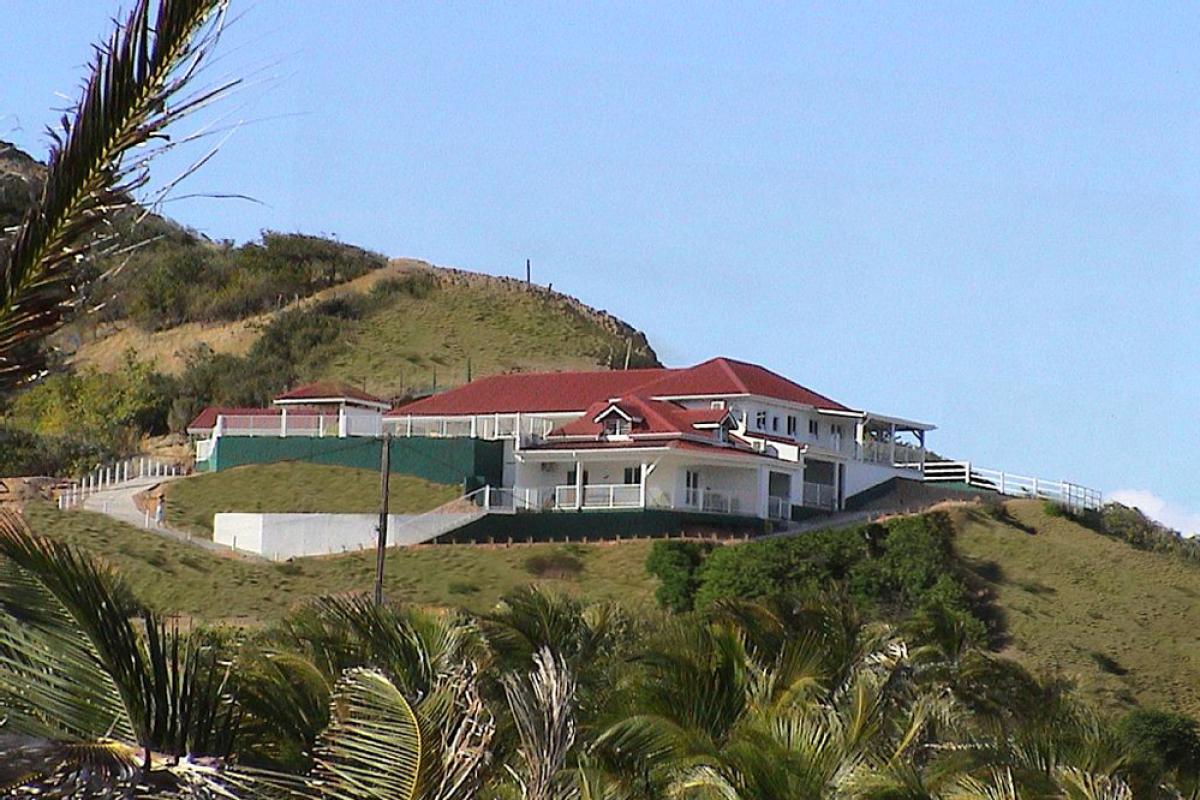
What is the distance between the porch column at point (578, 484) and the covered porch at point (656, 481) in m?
0.01

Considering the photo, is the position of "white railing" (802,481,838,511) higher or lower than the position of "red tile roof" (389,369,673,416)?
lower

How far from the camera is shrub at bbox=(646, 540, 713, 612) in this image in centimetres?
5934

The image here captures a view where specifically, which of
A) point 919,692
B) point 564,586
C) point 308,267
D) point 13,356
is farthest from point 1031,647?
point 308,267

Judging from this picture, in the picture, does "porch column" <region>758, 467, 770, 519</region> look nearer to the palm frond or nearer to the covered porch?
the covered porch

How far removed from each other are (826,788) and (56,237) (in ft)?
30.9

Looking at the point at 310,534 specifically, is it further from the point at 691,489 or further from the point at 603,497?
the point at 691,489

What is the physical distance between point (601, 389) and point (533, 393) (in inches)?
89.7

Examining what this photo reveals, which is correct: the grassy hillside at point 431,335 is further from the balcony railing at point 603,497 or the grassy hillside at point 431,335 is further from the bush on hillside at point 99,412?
the balcony railing at point 603,497

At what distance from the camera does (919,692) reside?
2325cm

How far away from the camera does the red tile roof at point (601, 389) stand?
71.5 meters

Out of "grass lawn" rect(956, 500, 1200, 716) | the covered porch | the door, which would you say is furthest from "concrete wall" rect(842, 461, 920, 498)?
the door

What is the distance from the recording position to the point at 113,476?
71.1m

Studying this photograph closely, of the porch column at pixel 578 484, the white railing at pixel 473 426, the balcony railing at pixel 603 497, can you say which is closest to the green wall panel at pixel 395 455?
the white railing at pixel 473 426

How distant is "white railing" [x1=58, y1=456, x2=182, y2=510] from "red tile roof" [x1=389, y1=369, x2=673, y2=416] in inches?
306
